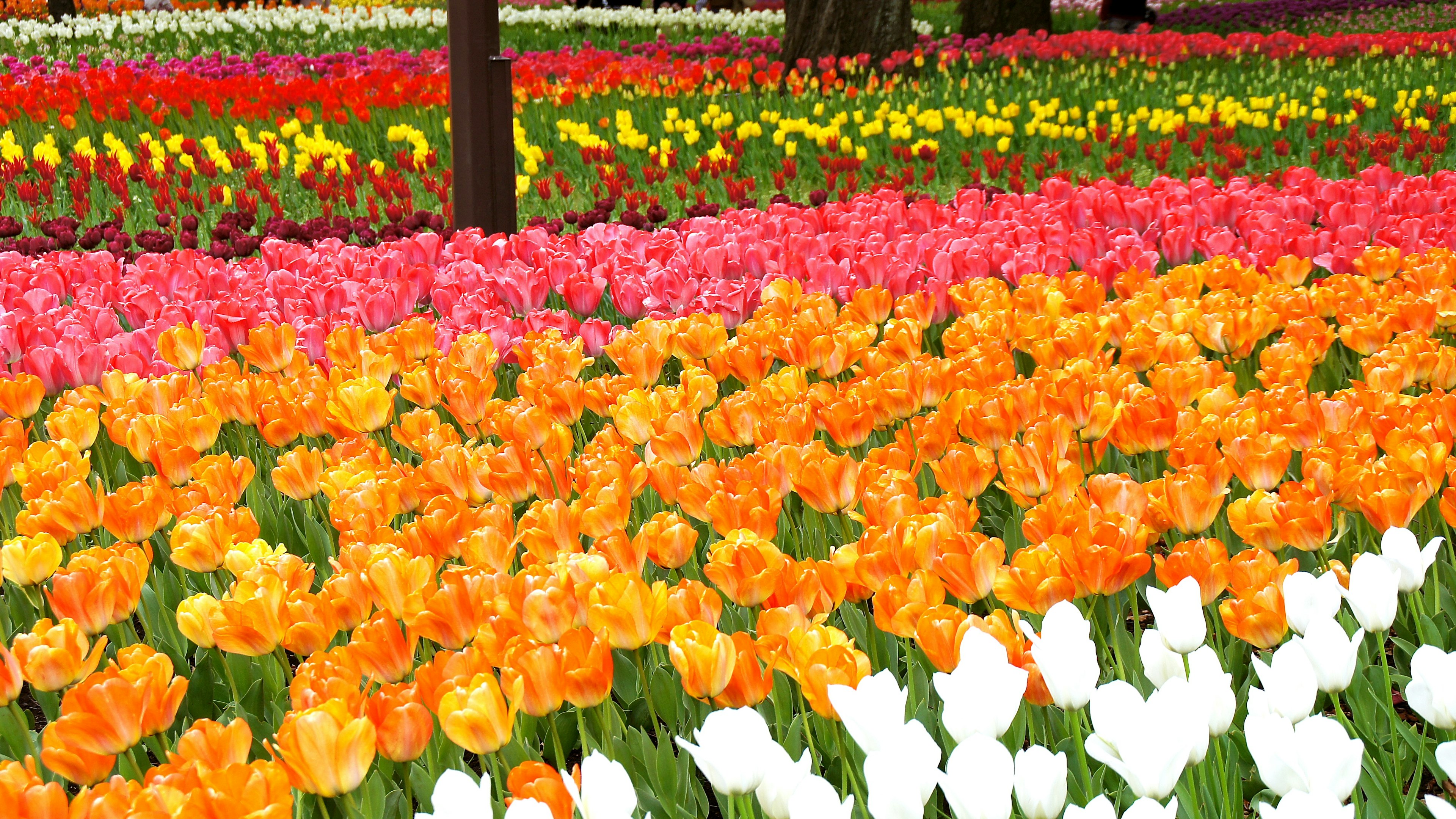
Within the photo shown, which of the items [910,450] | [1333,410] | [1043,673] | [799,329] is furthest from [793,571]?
[799,329]

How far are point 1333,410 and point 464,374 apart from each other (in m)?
1.70

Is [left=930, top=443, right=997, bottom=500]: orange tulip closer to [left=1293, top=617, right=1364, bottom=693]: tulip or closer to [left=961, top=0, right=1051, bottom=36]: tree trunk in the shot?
[left=1293, top=617, right=1364, bottom=693]: tulip

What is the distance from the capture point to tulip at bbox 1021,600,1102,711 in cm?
139

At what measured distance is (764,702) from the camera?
1854 mm

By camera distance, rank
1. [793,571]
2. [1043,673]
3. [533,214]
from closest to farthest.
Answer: [1043,673]
[793,571]
[533,214]

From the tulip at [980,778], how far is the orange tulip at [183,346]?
2.62 metres

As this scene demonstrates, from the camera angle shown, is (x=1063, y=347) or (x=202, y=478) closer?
(x=202, y=478)

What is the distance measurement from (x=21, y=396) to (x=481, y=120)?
7.98 ft

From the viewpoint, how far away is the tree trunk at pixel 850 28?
11.8 metres

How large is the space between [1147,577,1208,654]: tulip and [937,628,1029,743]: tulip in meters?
0.23

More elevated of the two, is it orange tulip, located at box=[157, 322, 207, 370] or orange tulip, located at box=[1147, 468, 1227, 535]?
orange tulip, located at box=[1147, 468, 1227, 535]

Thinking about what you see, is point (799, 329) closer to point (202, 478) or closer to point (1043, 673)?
point (202, 478)

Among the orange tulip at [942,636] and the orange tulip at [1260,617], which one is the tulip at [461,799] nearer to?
the orange tulip at [942,636]

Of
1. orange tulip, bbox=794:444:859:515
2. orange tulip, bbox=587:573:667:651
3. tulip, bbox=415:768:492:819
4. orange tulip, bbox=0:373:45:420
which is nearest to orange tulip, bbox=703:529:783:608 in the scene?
orange tulip, bbox=587:573:667:651
